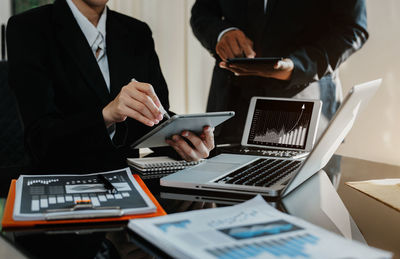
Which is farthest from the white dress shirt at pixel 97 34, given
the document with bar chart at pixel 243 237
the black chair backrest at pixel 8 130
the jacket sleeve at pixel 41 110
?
the document with bar chart at pixel 243 237

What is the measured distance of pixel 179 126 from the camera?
1064 mm

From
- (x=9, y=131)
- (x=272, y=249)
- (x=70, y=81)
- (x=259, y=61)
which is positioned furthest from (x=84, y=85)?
(x=272, y=249)

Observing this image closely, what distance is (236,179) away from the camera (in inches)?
35.3

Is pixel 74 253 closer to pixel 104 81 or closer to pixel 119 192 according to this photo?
pixel 119 192

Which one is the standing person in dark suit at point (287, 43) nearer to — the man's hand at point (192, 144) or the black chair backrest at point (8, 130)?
the man's hand at point (192, 144)

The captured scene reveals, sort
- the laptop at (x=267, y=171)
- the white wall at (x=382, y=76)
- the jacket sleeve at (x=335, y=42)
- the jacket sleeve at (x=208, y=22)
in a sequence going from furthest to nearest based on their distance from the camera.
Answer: the white wall at (x=382, y=76) → the jacket sleeve at (x=208, y=22) → the jacket sleeve at (x=335, y=42) → the laptop at (x=267, y=171)

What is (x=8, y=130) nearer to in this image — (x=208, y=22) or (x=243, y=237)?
(x=208, y=22)

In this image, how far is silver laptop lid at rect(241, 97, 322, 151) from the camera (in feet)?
4.34

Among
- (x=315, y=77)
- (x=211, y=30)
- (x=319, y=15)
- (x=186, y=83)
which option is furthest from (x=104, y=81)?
(x=186, y=83)

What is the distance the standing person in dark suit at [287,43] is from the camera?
170cm

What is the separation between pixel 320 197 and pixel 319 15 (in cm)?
113

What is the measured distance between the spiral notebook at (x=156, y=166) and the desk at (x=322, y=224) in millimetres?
331

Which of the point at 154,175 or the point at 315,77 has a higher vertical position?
the point at 315,77

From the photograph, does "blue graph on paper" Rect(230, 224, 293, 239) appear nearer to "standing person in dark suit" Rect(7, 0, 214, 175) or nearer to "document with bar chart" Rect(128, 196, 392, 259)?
"document with bar chart" Rect(128, 196, 392, 259)
